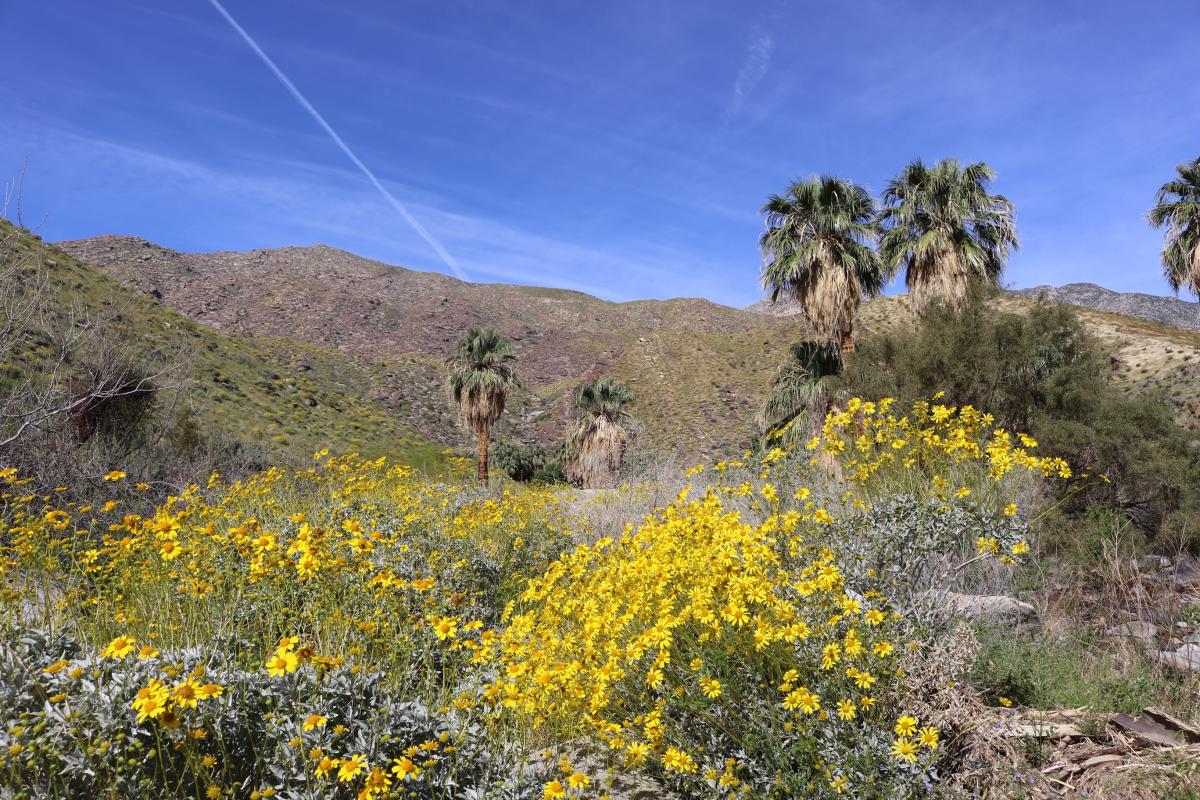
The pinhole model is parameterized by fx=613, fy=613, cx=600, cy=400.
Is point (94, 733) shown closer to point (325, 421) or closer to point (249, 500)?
point (249, 500)

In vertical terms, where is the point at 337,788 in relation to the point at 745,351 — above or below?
below

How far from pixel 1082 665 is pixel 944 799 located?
9.25 feet

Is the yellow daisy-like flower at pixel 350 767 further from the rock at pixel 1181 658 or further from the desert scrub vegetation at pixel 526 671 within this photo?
the rock at pixel 1181 658

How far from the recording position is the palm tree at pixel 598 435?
83.5ft

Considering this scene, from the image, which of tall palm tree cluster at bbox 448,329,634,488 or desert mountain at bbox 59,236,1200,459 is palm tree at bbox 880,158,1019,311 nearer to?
desert mountain at bbox 59,236,1200,459

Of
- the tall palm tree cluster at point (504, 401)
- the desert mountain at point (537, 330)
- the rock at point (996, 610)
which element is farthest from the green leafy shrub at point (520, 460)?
the rock at point (996, 610)

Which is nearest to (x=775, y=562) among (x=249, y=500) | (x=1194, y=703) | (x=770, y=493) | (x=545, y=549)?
(x=770, y=493)

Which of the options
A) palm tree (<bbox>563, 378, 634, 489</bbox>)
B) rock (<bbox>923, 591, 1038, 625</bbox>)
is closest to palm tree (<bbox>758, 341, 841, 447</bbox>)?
palm tree (<bbox>563, 378, 634, 489</bbox>)

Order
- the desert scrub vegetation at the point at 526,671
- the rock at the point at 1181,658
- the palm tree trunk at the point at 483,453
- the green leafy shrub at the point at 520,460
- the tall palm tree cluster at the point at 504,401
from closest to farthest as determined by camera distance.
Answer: the desert scrub vegetation at the point at 526,671 < the rock at the point at 1181,658 < the palm tree trunk at the point at 483,453 < the tall palm tree cluster at the point at 504,401 < the green leafy shrub at the point at 520,460

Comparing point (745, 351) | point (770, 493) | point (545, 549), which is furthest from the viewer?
point (745, 351)

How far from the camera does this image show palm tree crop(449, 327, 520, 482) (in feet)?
76.5

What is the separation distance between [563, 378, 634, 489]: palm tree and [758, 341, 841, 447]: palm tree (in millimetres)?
A: 8383

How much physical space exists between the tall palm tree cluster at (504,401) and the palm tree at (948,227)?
41.9ft

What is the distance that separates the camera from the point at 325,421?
96.8 ft
